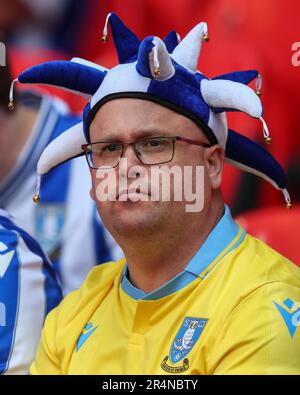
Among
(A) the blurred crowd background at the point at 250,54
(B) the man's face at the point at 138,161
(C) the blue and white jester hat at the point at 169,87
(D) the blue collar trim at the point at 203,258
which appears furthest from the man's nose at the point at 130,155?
(A) the blurred crowd background at the point at 250,54

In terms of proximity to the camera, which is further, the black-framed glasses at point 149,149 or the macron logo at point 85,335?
the macron logo at point 85,335

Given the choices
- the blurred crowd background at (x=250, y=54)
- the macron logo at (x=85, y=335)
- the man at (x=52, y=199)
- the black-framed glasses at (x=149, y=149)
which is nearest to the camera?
the black-framed glasses at (x=149, y=149)

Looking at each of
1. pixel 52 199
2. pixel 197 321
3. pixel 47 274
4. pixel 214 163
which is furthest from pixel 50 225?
pixel 197 321

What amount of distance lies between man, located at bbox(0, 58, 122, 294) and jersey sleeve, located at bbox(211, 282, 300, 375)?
127 cm

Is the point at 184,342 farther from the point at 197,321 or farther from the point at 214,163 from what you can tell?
the point at 214,163

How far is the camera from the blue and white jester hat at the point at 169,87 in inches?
73.0

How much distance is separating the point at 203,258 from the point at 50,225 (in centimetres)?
124

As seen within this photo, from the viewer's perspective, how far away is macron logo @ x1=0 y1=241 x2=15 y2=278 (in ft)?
7.00

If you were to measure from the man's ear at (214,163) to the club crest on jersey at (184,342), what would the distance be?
1.19ft

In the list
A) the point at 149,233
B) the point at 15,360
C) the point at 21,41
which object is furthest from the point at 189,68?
the point at 21,41

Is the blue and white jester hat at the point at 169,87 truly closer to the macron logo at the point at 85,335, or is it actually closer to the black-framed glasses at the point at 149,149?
the black-framed glasses at the point at 149,149

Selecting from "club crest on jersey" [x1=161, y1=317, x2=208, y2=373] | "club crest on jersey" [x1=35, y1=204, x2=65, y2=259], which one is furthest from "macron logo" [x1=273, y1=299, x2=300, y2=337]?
"club crest on jersey" [x1=35, y1=204, x2=65, y2=259]

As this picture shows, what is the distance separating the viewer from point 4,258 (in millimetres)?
2152

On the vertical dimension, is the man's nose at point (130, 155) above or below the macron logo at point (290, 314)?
above
